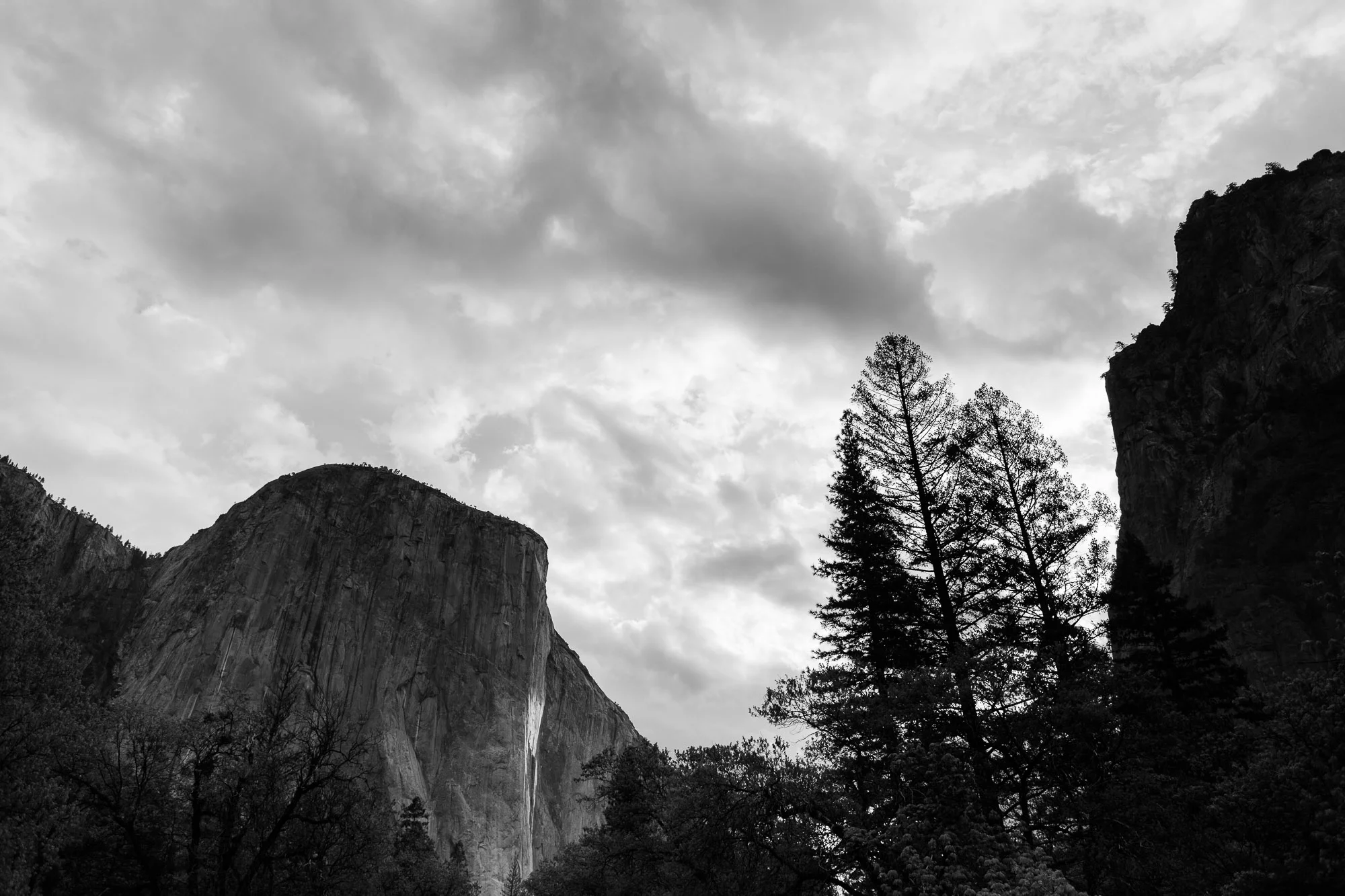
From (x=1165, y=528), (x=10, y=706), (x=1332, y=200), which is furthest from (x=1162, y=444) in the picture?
(x=10, y=706)

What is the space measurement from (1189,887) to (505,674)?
103 metres

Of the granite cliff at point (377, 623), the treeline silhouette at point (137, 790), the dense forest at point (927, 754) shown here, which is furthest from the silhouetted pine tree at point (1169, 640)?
the granite cliff at point (377, 623)

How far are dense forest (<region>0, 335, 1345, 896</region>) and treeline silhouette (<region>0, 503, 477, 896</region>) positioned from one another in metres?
0.11

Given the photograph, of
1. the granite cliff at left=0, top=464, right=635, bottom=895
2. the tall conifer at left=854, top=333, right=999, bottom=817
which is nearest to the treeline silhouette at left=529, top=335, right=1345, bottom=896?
the tall conifer at left=854, top=333, right=999, bottom=817

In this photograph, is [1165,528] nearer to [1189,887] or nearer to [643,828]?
[643,828]

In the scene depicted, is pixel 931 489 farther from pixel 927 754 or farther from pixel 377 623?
pixel 377 623

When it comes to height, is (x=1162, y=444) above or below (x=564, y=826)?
above

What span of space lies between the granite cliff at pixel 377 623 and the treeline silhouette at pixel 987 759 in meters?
80.9

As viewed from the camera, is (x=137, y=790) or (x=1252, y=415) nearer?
(x=137, y=790)

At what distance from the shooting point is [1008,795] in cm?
1495

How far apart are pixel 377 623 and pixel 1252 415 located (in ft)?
307

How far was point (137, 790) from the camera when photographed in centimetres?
2048

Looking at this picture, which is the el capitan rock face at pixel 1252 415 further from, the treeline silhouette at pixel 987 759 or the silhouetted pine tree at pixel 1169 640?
the treeline silhouette at pixel 987 759

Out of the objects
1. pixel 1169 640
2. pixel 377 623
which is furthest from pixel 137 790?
pixel 377 623
